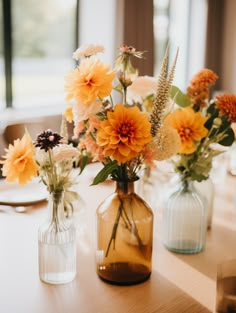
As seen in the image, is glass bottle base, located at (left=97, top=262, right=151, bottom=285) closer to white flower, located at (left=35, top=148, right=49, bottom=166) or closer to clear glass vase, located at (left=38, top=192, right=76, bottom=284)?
clear glass vase, located at (left=38, top=192, right=76, bottom=284)

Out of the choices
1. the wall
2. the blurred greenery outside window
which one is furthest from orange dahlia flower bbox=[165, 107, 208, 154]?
the wall

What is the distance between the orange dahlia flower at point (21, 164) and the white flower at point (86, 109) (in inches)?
4.7

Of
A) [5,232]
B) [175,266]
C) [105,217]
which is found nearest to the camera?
[105,217]

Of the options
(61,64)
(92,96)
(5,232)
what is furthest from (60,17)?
(92,96)

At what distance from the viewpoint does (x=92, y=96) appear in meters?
0.98

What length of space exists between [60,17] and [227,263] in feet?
12.4

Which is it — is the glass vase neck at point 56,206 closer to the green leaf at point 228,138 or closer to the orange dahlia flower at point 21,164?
the orange dahlia flower at point 21,164

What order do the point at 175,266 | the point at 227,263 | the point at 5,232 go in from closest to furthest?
1. the point at 227,263
2. the point at 175,266
3. the point at 5,232

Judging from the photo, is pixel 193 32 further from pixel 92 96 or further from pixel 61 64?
pixel 92 96

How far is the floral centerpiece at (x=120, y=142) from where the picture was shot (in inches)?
37.4

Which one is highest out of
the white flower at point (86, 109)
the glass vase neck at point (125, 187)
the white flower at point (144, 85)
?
the white flower at point (144, 85)

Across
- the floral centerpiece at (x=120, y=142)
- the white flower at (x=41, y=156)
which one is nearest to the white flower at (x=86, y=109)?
the floral centerpiece at (x=120, y=142)

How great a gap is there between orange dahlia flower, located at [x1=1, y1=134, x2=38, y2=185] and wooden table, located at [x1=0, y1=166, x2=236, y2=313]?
257 millimetres

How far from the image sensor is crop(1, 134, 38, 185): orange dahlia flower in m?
1.00
